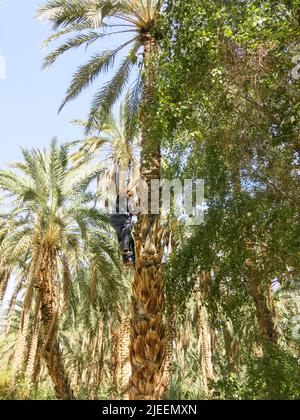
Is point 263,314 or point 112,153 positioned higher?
point 112,153

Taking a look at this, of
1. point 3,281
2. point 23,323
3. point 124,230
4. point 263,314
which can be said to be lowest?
point 263,314

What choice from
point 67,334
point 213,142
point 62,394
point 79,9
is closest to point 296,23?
point 213,142

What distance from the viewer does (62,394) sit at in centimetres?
1091

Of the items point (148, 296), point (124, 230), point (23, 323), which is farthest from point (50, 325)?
point (148, 296)

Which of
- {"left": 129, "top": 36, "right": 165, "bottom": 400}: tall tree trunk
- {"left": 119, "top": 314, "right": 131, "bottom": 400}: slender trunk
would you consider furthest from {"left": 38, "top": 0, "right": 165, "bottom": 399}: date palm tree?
{"left": 119, "top": 314, "right": 131, "bottom": 400}: slender trunk

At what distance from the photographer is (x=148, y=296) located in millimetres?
7227

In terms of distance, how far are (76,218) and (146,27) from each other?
17.1ft

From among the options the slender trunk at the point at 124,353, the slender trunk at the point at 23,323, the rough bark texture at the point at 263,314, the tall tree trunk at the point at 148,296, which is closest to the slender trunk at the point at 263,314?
the rough bark texture at the point at 263,314

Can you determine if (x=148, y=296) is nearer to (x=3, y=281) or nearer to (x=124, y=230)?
(x=124, y=230)

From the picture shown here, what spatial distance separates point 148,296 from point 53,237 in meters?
4.90

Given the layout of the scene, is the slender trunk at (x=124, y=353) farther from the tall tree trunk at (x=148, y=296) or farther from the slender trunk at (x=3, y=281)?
the tall tree trunk at (x=148, y=296)

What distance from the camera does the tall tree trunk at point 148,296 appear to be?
6605 mm

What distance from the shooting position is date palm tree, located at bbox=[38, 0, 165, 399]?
22.4 feet
